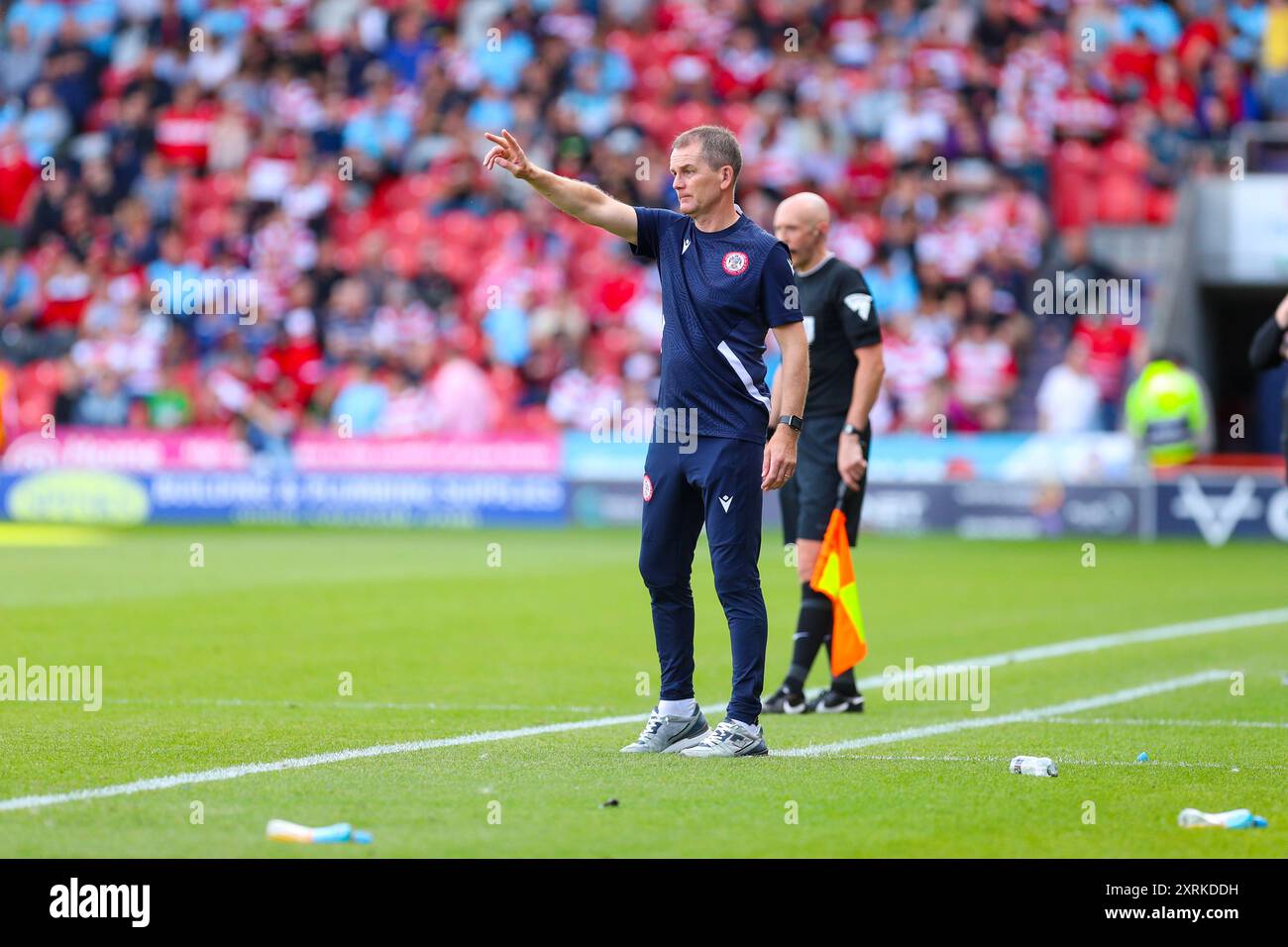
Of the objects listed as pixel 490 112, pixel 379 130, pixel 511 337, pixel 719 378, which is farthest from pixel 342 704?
pixel 379 130

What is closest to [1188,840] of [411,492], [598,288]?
[411,492]

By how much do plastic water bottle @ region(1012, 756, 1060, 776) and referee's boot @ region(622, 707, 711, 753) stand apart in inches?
49.7

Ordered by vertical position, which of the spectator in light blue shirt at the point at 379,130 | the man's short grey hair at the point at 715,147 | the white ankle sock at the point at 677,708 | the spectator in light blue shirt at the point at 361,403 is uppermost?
the spectator in light blue shirt at the point at 379,130

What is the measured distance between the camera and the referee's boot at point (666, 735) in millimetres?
8336

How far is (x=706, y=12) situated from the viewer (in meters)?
31.8

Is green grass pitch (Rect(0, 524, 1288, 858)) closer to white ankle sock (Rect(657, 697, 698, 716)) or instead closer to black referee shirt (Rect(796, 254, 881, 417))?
white ankle sock (Rect(657, 697, 698, 716))

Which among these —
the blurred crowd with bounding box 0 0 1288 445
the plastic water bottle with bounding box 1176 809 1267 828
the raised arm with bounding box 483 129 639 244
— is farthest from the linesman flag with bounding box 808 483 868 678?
the blurred crowd with bounding box 0 0 1288 445

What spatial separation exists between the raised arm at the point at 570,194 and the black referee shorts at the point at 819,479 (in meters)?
2.53

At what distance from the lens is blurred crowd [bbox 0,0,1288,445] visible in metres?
27.6

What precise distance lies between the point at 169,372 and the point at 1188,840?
24760 millimetres

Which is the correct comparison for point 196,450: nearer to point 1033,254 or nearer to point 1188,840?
point 1033,254

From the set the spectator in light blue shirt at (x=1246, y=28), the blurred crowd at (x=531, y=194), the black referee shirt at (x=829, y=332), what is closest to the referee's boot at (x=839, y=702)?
the black referee shirt at (x=829, y=332)

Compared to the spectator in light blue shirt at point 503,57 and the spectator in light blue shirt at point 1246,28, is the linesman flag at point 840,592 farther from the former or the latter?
the spectator in light blue shirt at point 503,57

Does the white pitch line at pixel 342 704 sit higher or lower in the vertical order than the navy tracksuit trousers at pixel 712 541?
lower
